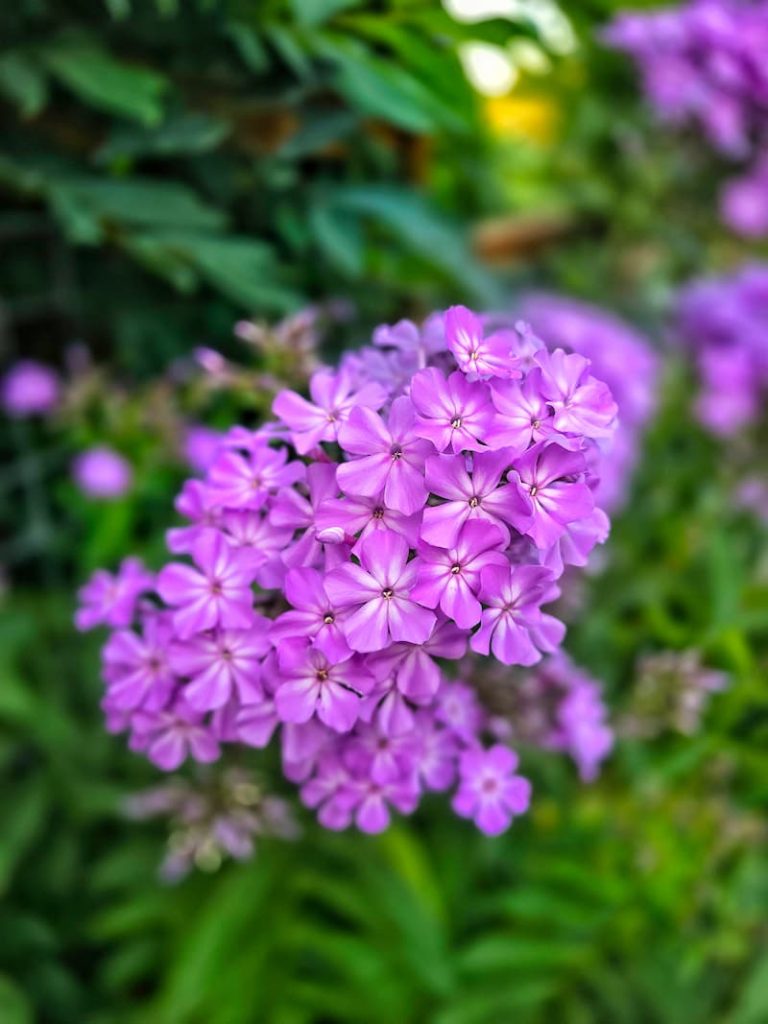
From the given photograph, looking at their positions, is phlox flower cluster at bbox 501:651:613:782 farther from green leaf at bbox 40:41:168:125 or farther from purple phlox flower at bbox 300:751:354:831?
green leaf at bbox 40:41:168:125

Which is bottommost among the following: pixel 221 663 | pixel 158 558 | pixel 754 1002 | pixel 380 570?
pixel 754 1002

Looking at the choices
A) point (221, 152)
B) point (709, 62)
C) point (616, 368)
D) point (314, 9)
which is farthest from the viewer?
point (709, 62)

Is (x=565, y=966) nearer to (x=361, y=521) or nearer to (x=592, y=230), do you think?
(x=361, y=521)

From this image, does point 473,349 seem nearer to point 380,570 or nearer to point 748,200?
point 380,570

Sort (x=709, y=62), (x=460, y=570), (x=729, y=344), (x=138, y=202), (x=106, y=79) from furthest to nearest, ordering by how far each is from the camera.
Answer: (x=729, y=344) < (x=709, y=62) < (x=138, y=202) < (x=106, y=79) < (x=460, y=570)

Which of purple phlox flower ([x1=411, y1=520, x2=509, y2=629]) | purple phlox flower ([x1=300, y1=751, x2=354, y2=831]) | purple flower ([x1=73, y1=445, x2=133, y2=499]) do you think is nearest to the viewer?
purple phlox flower ([x1=411, y1=520, x2=509, y2=629])

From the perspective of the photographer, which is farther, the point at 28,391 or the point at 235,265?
the point at 28,391

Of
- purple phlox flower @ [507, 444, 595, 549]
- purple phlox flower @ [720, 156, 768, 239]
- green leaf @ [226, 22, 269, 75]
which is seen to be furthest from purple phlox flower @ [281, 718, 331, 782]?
purple phlox flower @ [720, 156, 768, 239]

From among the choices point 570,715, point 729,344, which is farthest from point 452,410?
point 729,344
